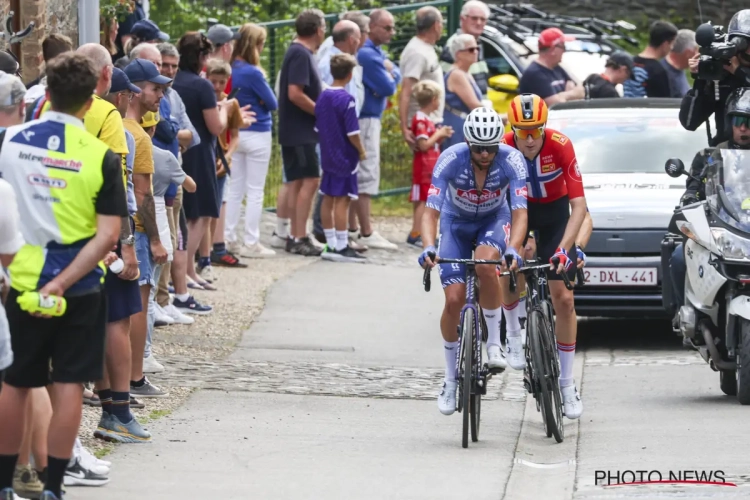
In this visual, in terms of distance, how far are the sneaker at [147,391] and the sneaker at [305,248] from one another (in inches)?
251

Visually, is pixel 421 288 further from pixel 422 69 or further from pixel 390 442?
pixel 390 442

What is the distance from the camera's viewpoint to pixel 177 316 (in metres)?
12.1

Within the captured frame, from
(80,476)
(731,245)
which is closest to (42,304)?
(80,476)

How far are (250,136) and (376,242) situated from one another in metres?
2.62

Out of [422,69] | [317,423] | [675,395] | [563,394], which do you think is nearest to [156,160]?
[317,423]

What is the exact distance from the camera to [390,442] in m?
8.58

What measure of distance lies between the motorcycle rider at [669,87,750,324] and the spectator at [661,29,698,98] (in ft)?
19.0

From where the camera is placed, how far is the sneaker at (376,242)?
1683cm

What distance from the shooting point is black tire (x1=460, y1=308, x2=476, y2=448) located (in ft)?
27.4

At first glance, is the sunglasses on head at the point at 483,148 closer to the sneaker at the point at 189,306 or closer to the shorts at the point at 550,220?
the shorts at the point at 550,220

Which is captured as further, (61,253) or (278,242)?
(278,242)

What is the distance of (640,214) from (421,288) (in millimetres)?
3533

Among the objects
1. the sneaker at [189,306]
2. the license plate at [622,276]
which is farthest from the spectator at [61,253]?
the sneaker at [189,306]

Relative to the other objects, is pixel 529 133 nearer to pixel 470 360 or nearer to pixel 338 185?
pixel 470 360
